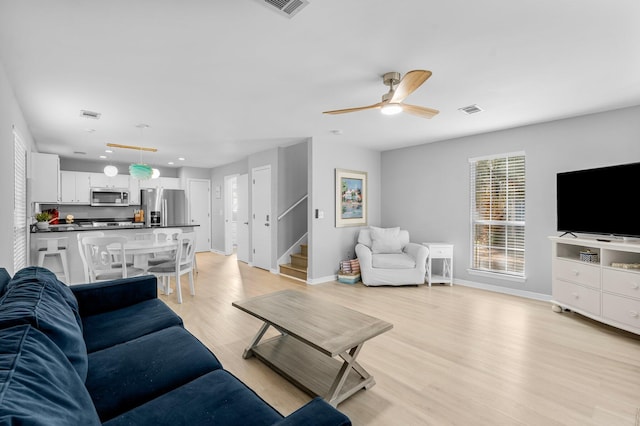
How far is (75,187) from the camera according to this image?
6.91 m

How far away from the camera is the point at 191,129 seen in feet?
14.8

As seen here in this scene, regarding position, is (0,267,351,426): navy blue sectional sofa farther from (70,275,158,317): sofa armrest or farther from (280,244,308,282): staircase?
(280,244,308,282): staircase

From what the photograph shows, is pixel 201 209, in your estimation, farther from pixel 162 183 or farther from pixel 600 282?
pixel 600 282

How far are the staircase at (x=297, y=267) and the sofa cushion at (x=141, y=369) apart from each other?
3.54 m

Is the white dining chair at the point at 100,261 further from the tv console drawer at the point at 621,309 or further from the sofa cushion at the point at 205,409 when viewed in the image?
the tv console drawer at the point at 621,309

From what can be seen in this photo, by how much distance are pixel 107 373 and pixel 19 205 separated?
11.7ft

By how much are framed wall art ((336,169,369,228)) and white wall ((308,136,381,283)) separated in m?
0.10

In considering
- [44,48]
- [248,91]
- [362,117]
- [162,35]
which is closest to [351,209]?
[362,117]

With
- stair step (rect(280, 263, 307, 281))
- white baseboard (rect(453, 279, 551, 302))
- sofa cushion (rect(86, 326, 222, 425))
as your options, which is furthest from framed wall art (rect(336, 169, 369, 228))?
sofa cushion (rect(86, 326, 222, 425))

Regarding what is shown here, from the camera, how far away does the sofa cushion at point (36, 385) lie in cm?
63

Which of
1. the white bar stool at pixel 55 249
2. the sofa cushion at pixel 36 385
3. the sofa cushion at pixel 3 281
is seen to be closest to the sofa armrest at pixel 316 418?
the sofa cushion at pixel 36 385

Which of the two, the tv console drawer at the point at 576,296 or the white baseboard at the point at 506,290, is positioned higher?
the tv console drawer at the point at 576,296

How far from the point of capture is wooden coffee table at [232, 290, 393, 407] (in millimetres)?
1913

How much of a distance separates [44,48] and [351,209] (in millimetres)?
4450
